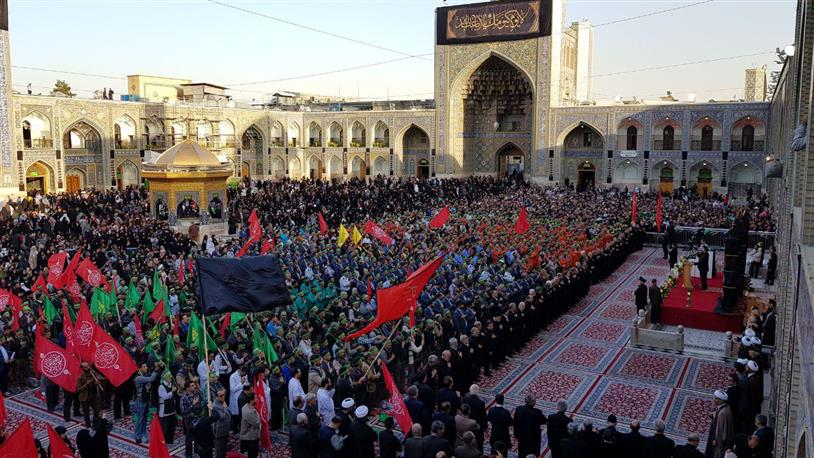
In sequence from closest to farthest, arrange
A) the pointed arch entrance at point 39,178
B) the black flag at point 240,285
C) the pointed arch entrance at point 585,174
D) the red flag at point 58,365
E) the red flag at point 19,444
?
the red flag at point 19,444, the black flag at point 240,285, the red flag at point 58,365, the pointed arch entrance at point 39,178, the pointed arch entrance at point 585,174

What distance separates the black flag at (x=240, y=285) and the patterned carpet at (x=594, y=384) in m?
1.71

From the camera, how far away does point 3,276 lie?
14008 mm

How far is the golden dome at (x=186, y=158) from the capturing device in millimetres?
21969

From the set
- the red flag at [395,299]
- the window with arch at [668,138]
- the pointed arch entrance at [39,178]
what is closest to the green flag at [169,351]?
the red flag at [395,299]

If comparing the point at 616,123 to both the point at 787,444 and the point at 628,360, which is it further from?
the point at 787,444

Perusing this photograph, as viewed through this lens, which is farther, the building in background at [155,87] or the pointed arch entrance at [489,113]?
the building in background at [155,87]

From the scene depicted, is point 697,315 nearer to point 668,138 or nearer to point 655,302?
point 655,302

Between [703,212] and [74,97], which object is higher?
[74,97]

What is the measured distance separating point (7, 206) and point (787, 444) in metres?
24.5

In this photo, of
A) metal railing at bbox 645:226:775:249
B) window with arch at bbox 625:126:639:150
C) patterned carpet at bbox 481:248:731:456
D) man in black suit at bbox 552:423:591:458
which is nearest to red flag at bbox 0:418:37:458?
man in black suit at bbox 552:423:591:458

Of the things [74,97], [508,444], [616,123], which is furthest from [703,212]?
[74,97]

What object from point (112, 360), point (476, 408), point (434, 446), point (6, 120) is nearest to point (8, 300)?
point (112, 360)

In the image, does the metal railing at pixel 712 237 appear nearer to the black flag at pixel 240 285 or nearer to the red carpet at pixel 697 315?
the red carpet at pixel 697 315

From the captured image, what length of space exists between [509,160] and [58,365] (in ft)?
111
